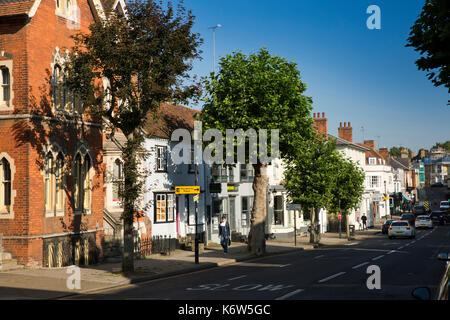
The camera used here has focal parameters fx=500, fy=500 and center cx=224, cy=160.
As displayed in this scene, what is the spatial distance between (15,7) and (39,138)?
5.50 meters

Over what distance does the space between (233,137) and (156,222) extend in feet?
26.5

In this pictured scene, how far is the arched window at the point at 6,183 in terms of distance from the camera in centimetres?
2108

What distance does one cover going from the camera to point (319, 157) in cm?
3972

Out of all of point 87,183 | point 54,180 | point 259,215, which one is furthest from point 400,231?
point 54,180

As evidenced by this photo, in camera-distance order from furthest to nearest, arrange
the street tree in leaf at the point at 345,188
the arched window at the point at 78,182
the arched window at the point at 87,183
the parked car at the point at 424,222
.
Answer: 1. the parked car at the point at 424,222
2. the street tree in leaf at the point at 345,188
3. the arched window at the point at 87,183
4. the arched window at the point at 78,182

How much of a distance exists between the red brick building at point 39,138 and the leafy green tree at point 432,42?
48.8 ft

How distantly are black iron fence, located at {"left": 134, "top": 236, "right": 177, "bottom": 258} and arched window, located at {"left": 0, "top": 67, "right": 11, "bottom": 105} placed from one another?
1107 cm

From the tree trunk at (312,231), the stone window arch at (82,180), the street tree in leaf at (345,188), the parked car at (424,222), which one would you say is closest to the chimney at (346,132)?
the parked car at (424,222)

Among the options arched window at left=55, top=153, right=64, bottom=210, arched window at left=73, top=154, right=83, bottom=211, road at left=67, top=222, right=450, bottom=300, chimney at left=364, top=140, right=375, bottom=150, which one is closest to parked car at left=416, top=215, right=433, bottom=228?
chimney at left=364, top=140, right=375, bottom=150

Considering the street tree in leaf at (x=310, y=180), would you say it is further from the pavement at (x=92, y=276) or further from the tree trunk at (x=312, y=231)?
the pavement at (x=92, y=276)

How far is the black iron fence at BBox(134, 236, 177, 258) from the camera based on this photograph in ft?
92.4

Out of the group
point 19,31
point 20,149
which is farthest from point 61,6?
point 20,149

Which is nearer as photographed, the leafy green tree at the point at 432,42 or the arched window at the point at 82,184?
the leafy green tree at the point at 432,42

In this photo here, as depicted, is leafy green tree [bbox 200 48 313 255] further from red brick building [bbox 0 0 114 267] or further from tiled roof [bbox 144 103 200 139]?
red brick building [bbox 0 0 114 267]
